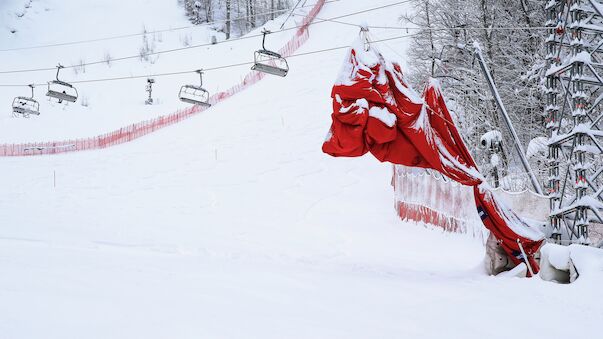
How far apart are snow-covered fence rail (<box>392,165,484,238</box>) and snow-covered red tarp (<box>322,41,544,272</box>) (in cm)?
287

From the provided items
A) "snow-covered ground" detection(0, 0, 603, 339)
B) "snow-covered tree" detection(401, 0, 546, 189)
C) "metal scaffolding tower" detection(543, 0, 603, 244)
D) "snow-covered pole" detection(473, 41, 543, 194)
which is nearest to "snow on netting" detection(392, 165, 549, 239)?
"snow-covered ground" detection(0, 0, 603, 339)

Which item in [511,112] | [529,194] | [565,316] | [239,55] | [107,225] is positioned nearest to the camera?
[565,316]

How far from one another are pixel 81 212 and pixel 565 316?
15.4 m

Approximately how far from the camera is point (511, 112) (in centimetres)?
2294

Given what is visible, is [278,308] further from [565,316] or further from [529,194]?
[529,194]

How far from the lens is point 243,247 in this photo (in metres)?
13.3

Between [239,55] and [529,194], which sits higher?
[239,55]

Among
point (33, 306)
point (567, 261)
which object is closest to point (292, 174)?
point (567, 261)

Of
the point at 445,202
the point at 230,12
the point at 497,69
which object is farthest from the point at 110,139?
the point at 230,12

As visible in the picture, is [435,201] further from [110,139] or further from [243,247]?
[110,139]

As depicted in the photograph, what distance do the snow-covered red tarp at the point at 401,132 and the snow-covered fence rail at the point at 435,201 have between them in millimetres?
2874

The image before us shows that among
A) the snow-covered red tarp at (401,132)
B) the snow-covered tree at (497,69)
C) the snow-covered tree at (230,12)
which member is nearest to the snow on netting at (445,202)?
the snow-covered red tarp at (401,132)

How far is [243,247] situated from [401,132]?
478cm

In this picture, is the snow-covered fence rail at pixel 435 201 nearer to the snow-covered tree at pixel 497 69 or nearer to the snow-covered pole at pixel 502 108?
the snow-covered pole at pixel 502 108
